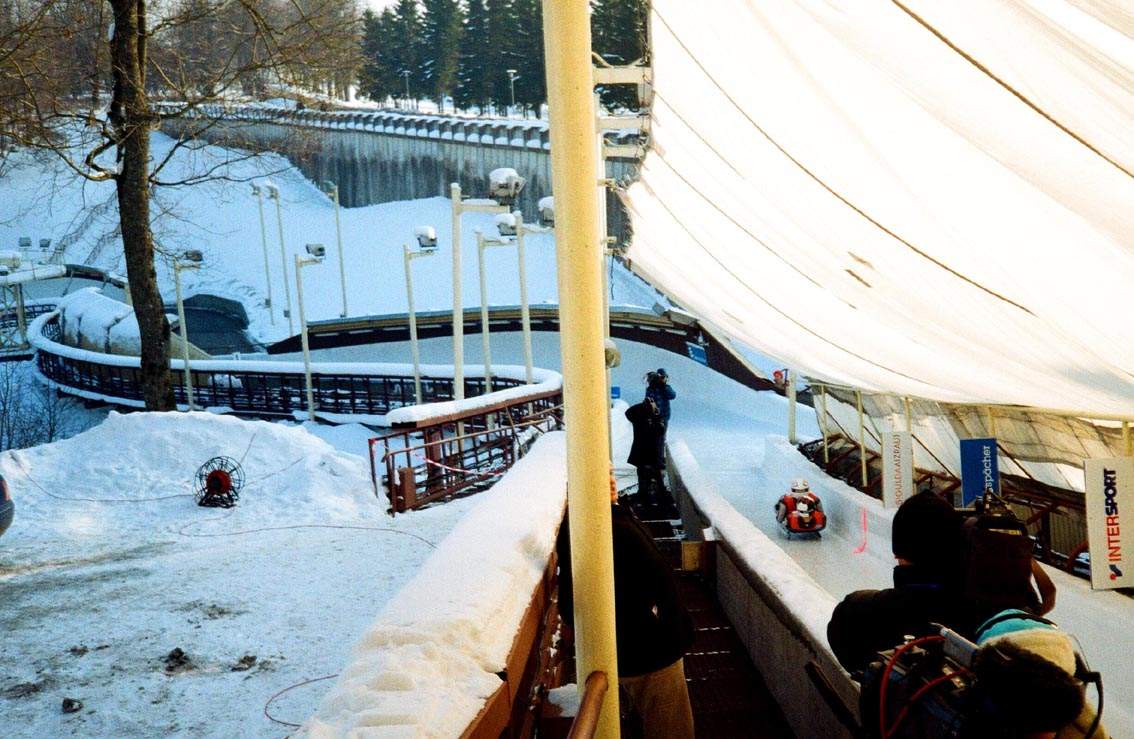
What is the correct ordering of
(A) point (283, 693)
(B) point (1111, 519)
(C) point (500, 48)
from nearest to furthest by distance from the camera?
(B) point (1111, 519) < (A) point (283, 693) < (C) point (500, 48)

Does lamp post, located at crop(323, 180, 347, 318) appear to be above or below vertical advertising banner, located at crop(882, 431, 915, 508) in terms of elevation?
above

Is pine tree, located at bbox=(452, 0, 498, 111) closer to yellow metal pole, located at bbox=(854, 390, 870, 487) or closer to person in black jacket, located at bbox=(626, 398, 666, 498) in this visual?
yellow metal pole, located at bbox=(854, 390, 870, 487)

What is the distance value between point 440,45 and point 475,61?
480 cm

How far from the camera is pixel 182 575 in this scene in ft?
Result: 28.6

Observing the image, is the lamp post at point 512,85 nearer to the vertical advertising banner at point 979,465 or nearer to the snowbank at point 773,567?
the snowbank at point 773,567

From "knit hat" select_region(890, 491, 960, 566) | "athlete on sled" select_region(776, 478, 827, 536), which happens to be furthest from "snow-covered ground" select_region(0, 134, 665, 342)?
"knit hat" select_region(890, 491, 960, 566)

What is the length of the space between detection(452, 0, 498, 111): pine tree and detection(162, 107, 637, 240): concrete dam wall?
5.98 m

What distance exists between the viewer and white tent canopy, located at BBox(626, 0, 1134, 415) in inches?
99.1

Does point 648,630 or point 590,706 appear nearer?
point 590,706

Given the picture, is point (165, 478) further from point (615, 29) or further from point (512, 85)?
point (512, 85)

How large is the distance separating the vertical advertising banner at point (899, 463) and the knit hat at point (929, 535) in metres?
5.82

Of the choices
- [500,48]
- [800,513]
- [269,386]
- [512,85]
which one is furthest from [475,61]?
[800,513]

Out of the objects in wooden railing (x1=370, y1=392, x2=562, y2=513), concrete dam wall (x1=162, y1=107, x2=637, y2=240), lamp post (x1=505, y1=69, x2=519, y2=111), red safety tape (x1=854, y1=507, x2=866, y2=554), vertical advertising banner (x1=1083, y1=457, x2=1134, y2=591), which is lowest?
red safety tape (x1=854, y1=507, x2=866, y2=554)

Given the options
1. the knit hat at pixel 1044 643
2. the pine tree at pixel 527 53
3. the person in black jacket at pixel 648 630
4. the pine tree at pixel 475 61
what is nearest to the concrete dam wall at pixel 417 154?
the pine tree at pixel 527 53
